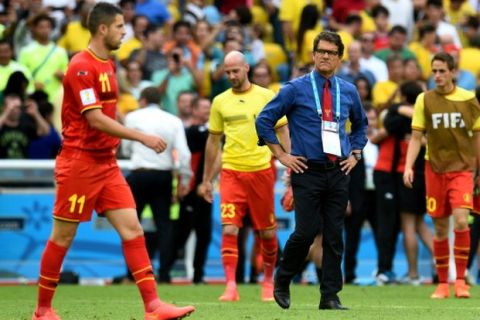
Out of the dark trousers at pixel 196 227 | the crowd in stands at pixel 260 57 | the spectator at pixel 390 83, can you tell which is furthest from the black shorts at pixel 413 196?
the spectator at pixel 390 83

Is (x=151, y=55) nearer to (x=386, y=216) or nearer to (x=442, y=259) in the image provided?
(x=386, y=216)

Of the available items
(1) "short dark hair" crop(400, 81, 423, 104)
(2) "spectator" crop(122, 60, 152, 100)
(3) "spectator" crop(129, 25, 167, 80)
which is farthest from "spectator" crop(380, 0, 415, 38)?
(1) "short dark hair" crop(400, 81, 423, 104)

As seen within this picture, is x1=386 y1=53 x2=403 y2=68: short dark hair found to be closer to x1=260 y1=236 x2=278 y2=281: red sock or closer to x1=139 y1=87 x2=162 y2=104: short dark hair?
x1=139 y1=87 x2=162 y2=104: short dark hair

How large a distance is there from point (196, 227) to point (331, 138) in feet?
23.6

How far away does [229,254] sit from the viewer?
15828 millimetres

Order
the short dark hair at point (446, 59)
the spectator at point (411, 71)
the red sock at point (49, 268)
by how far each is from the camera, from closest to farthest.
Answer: the red sock at point (49, 268) → the short dark hair at point (446, 59) → the spectator at point (411, 71)

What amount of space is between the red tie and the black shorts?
6.64 meters

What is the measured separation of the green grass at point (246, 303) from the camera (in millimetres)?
12375

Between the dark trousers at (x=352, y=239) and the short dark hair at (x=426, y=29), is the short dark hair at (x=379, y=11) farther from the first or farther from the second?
the dark trousers at (x=352, y=239)

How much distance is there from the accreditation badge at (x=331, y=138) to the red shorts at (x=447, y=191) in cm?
312

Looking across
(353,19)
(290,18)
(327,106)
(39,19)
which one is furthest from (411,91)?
(290,18)

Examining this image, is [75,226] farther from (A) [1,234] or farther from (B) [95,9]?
(A) [1,234]

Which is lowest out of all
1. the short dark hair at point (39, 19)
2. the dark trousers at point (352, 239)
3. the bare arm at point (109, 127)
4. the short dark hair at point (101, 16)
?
the dark trousers at point (352, 239)

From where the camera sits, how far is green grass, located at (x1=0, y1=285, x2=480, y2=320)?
40.6 feet
